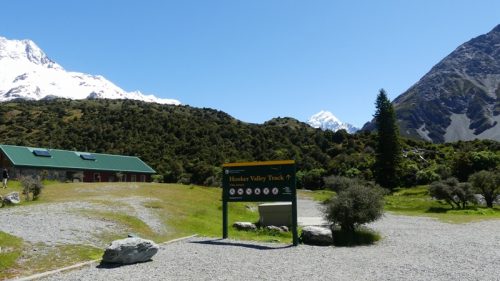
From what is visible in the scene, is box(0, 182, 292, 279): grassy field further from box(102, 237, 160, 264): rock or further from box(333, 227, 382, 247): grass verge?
box(333, 227, 382, 247): grass verge

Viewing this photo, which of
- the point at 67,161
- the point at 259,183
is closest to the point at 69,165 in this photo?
the point at 67,161

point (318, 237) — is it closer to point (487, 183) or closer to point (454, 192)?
point (454, 192)

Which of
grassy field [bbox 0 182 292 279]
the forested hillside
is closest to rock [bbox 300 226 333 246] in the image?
grassy field [bbox 0 182 292 279]

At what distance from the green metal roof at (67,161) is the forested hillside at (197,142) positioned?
13.6 metres

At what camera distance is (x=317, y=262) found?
16.4 m

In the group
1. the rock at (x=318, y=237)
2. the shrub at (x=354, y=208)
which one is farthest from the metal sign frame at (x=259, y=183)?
the shrub at (x=354, y=208)

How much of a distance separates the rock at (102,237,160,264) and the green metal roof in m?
56.4

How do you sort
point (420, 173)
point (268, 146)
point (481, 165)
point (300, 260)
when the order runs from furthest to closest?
point (268, 146) → point (420, 173) → point (481, 165) → point (300, 260)

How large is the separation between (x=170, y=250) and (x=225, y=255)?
218cm

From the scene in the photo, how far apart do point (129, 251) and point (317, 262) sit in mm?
6426

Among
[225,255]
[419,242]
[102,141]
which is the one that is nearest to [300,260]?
[225,255]

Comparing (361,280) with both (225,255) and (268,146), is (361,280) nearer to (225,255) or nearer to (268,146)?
(225,255)

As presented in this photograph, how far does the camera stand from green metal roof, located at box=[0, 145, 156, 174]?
218ft

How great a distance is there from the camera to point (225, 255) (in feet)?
57.0
